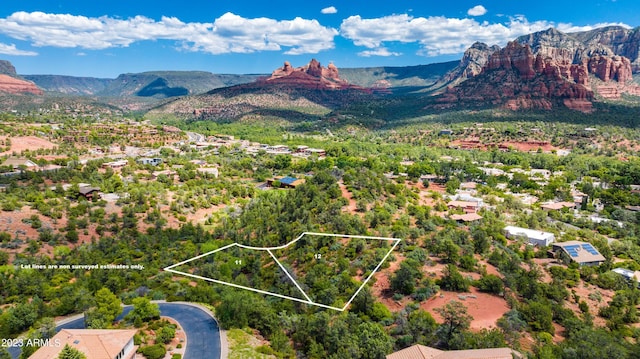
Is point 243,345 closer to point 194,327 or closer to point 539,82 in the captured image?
point 194,327

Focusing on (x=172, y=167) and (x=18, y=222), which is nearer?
(x=18, y=222)

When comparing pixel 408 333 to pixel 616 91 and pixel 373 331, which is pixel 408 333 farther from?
pixel 616 91

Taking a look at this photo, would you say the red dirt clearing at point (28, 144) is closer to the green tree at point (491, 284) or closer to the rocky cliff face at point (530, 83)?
the green tree at point (491, 284)

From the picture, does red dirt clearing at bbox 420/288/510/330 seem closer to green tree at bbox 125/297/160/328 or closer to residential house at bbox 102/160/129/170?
green tree at bbox 125/297/160/328

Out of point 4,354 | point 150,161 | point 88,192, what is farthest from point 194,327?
point 150,161

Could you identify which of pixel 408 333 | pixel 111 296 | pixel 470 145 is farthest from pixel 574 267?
pixel 470 145

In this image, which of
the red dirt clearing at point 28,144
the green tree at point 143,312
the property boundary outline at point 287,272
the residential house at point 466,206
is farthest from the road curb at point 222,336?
the red dirt clearing at point 28,144
